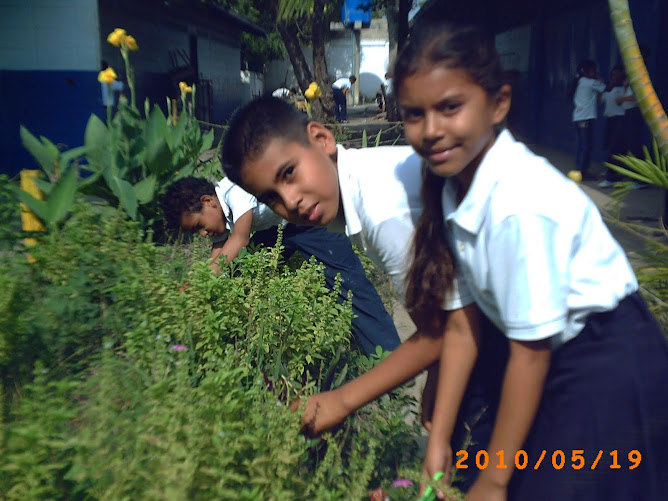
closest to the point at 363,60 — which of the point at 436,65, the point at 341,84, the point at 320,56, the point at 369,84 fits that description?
the point at 369,84

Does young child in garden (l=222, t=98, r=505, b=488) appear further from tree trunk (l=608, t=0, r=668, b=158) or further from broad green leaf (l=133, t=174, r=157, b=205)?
broad green leaf (l=133, t=174, r=157, b=205)

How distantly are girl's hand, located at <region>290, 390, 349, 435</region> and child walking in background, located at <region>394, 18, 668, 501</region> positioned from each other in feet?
1.26

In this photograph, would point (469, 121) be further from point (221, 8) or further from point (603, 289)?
point (221, 8)

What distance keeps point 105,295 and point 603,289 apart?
5.93ft

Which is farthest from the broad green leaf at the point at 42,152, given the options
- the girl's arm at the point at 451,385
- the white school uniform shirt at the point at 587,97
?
the white school uniform shirt at the point at 587,97

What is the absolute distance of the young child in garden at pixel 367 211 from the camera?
61.4 inches

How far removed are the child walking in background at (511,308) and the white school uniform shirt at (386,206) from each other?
8 centimetres

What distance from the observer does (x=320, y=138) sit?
182 cm

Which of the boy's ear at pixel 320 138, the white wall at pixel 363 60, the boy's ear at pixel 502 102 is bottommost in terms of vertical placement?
the boy's ear at pixel 320 138

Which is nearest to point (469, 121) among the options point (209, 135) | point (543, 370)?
point (543, 370)

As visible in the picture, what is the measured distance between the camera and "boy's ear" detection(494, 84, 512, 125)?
1.45 meters

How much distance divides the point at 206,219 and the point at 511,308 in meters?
2.57
